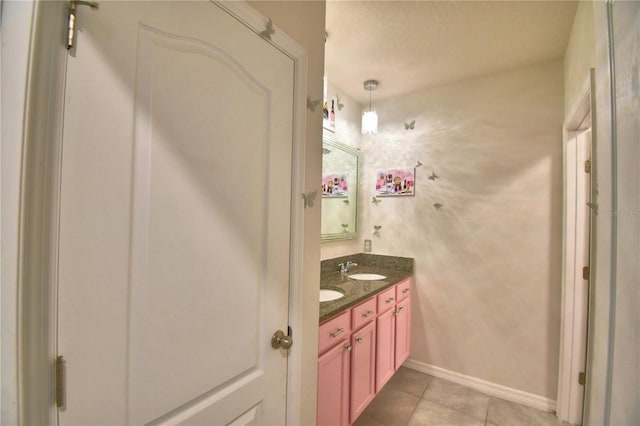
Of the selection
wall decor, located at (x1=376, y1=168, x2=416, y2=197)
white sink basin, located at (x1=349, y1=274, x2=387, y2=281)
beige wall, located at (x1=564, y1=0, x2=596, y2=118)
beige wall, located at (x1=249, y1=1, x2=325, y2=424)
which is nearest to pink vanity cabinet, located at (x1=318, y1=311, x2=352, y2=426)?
beige wall, located at (x1=249, y1=1, x2=325, y2=424)

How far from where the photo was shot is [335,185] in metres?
2.41

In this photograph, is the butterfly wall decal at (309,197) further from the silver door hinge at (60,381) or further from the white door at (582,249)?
the white door at (582,249)

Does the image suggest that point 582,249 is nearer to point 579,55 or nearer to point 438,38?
point 579,55

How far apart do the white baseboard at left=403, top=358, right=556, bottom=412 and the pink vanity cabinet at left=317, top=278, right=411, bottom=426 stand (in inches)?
14.2

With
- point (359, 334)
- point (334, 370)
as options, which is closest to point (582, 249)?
point (359, 334)

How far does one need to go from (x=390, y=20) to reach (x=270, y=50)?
3.55ft

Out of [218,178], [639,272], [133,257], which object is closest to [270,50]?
[218,178]

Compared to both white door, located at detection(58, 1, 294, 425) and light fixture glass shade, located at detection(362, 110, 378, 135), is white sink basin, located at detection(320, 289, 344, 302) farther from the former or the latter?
light fixture glass shade, located at detection(362, 110, 378, 135)

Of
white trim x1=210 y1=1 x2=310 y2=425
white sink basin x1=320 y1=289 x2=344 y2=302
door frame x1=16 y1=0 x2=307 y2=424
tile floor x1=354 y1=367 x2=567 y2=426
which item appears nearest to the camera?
door frame x1=16 y1=0 x2=307 y2=424

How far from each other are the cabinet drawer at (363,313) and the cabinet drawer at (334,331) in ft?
0.17

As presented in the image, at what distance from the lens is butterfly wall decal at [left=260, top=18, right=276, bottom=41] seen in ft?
2.98

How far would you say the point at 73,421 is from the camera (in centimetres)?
53

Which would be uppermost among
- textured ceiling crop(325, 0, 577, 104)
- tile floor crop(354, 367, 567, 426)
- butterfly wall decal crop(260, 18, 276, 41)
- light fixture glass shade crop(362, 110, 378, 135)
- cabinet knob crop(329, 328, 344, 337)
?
textured ceiling crop(325, 0, 577, 104)

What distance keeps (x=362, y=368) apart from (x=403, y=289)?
0.83 meters
